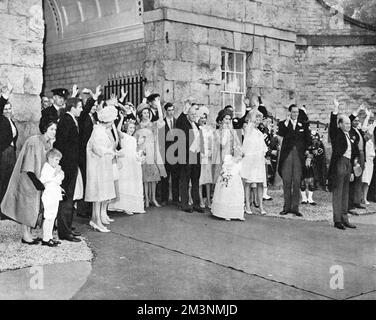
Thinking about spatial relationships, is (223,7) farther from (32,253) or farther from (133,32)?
(32,253)

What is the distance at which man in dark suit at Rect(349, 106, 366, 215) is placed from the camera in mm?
10797

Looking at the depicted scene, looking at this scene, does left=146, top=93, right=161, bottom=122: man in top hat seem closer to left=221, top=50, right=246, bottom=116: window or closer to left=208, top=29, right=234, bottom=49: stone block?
left=208, top=29, right=234, bottom=49: stone block

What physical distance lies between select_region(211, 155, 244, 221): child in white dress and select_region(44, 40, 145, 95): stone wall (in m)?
5.47

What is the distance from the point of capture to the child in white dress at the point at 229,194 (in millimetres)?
9141

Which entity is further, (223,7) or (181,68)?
(223,7)

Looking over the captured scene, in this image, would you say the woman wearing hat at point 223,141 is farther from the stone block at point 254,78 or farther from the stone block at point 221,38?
the stone block at point 254,78

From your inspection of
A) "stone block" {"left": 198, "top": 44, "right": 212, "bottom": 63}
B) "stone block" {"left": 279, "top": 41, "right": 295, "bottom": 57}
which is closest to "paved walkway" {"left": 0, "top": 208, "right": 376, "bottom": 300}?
"stone block" {"left": 198, "top": 44, "right": 212, "bottom": 63}

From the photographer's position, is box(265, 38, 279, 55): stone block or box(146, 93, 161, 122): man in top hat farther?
box(265, 38, 279, 55): stone block

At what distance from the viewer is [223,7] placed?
1326 centimetres

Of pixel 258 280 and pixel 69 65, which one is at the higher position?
pixel 69 65

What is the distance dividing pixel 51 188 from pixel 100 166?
47.8 inches

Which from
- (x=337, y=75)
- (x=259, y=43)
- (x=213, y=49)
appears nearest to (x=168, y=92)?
(x=213, y=49)
